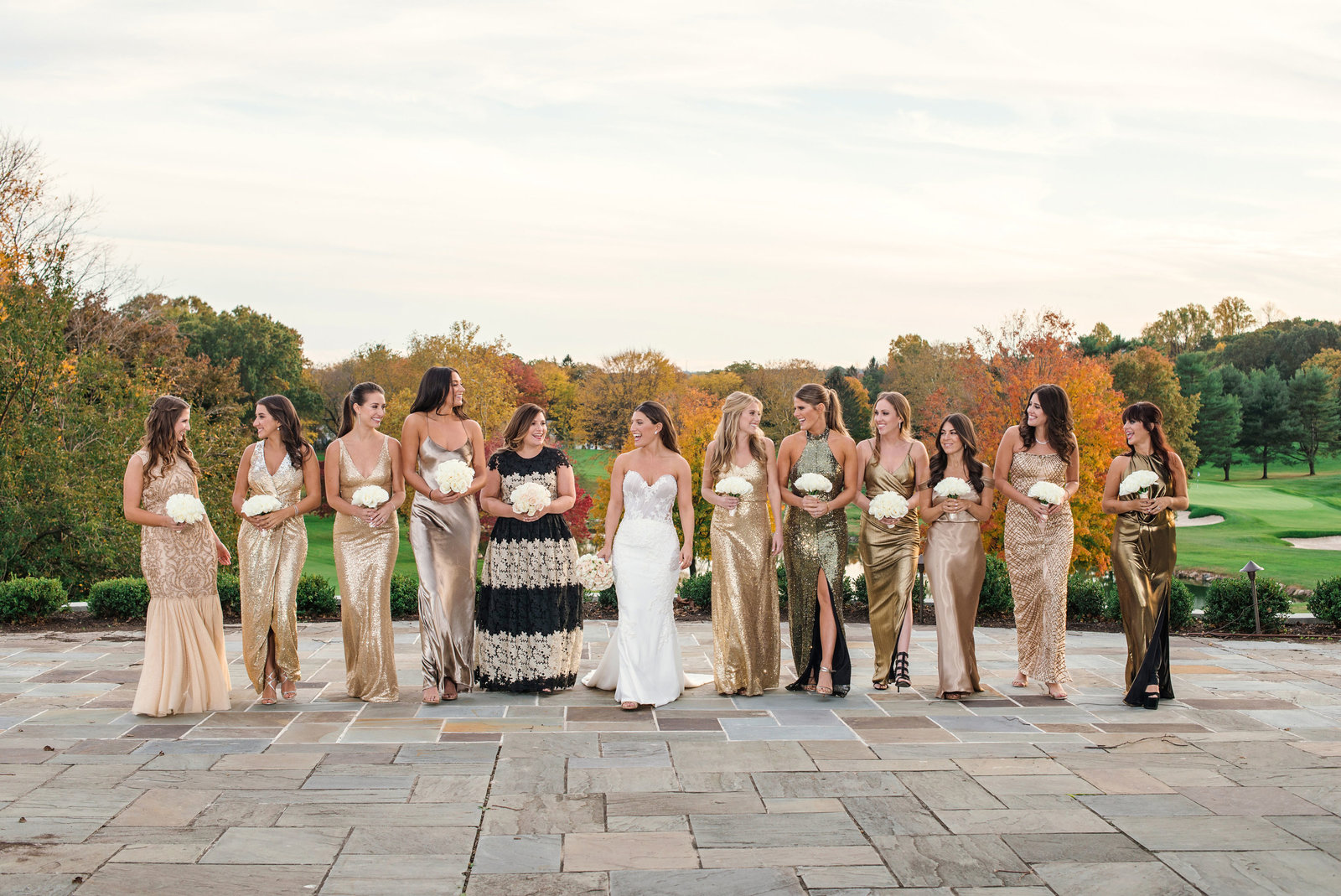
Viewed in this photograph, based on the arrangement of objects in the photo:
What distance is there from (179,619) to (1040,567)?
21.0 feet

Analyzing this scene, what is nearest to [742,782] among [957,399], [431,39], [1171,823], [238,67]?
[1171,823]

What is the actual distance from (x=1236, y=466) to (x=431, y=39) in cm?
6363

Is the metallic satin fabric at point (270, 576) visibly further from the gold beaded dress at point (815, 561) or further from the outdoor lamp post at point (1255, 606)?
the outdoor lamp post at point (1255, 606)

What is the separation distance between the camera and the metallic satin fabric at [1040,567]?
24.9 feet

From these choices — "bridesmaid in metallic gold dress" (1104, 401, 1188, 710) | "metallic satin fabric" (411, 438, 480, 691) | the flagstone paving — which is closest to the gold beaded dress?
the flagstone paving

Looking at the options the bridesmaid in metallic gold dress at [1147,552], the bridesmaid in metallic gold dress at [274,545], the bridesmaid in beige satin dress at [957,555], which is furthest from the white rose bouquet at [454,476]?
the bridesmaid in metallic gold dress at [1147,552]

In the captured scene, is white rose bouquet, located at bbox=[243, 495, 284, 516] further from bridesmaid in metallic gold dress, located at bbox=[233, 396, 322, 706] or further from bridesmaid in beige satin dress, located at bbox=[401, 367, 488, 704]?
bridesmaid in beige satin dress, located at bbox=[401, 367, 488, 704]

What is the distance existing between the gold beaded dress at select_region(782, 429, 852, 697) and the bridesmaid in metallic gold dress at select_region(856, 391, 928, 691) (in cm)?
24

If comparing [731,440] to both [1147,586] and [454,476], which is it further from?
[1147,586]

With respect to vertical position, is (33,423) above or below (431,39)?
below

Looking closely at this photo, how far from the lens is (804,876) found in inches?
163

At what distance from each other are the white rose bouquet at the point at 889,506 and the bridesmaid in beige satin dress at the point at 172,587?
4815 millimetres

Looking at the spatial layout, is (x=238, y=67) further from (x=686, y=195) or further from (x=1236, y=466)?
(x=1236, y=466)

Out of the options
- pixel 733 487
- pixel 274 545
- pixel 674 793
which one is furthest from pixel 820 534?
pixel 274 545
